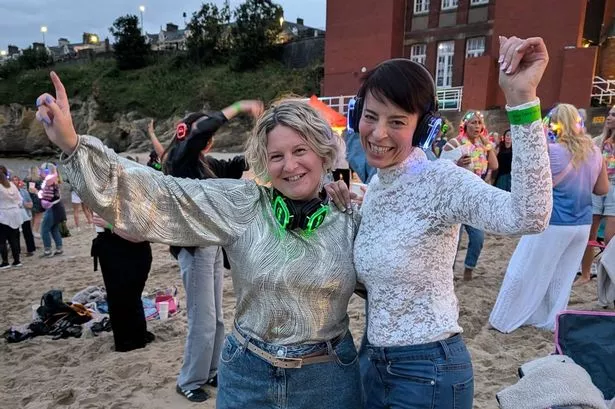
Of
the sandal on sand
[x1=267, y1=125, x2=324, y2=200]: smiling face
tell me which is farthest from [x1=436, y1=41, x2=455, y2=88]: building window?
[x1=267, y1=125, x2=324, y2=200]: smiling face

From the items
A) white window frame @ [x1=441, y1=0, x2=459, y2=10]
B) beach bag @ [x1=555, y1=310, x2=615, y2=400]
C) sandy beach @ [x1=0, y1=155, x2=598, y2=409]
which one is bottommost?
sandy beach @ [x1=0, y1=155, x2=598, y2=409]

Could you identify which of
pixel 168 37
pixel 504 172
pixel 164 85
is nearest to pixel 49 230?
pixel 504 172

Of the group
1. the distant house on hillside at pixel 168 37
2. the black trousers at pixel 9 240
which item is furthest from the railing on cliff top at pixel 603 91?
the distant house on hillside at pixel 168 37

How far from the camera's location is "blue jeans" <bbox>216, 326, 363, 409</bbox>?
5.32 feet

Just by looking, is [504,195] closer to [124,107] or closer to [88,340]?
[88,340]

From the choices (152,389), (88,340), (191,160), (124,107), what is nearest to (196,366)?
(152,389)

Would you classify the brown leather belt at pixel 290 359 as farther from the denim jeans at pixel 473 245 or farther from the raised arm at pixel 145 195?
the denim jeans at pixel 473 245

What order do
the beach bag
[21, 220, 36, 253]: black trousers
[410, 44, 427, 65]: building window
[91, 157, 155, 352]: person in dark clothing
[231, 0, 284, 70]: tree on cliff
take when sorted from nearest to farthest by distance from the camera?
the beach bag
[91, 157, 155, 352]: person in dark clothing
[21, 220, 36, 253]: black trousers
[410, 44, 427, 65]: building window
[231, 0, 284, 70]: tree on cliff

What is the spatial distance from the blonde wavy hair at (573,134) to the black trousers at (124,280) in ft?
13.5

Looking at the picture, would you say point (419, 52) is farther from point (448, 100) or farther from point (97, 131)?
point (97, 131)

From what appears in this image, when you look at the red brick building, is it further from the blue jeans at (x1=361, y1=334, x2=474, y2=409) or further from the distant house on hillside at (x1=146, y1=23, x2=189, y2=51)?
the distant house on hillside at (x1=146, y1=23, x2=189, y2=51)

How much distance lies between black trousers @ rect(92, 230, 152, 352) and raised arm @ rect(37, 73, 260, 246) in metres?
2.78

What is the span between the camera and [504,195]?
1.31 metres

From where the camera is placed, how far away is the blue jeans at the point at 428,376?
1512 millimetres
